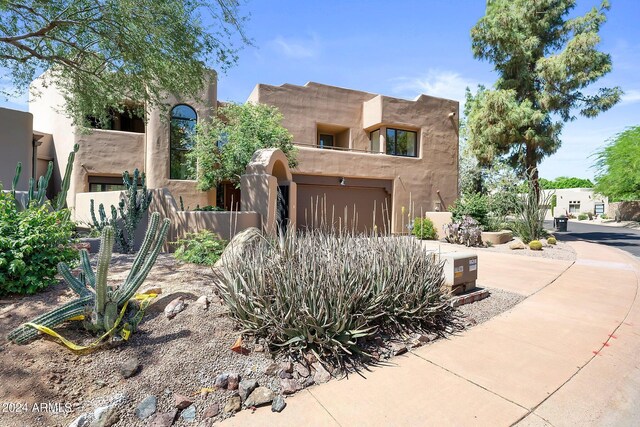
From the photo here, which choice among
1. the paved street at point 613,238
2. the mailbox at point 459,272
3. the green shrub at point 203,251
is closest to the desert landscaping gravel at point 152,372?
the mailbox at point 459,272

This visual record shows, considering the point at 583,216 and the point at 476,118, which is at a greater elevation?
the point at 476,118

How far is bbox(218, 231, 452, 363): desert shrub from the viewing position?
3.82 m

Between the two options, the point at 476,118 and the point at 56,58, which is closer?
the point at 56,58

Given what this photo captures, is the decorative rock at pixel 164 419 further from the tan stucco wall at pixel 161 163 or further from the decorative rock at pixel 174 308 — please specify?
the tan stucco wall at pixel 161 163

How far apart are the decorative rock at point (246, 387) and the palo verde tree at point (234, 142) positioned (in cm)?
1097

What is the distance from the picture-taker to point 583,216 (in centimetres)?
4666

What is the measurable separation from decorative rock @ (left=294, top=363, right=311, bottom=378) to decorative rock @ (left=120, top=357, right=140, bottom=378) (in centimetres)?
159

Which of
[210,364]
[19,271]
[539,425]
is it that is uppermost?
[19,271]

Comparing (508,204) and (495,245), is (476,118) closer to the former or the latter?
(508,204)

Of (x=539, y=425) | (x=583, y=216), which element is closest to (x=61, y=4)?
(x=539, y=425)

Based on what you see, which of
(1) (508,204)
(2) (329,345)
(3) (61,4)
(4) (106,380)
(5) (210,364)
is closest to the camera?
(4) (106,380)

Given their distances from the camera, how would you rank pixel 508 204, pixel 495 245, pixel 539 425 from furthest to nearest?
1. pixel 508 204
2. pixel 495 245
3. pixel 539 425

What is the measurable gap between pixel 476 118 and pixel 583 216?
3948 centimetres

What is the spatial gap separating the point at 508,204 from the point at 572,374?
16.4 meters
